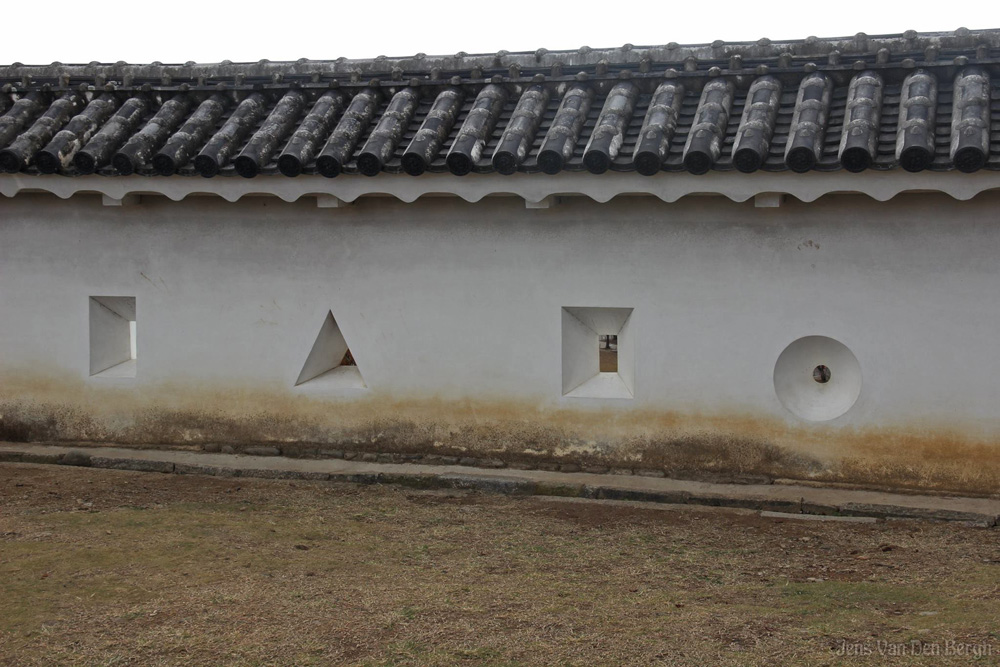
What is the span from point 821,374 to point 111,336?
6.16m

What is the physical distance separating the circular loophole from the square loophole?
4.50 ft

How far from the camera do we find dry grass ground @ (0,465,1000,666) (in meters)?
4.65

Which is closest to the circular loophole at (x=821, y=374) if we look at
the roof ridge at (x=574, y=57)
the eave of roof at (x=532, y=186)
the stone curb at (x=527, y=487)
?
the stone curb at (x=527, y=487)

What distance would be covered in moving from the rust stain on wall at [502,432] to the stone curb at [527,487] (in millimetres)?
462

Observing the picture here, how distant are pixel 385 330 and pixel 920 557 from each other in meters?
4.41

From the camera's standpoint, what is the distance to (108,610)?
16.9 ft

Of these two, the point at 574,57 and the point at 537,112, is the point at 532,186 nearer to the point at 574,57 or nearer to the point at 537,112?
the point at 537,112

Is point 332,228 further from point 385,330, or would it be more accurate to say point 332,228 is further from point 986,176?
Result: point 986,176

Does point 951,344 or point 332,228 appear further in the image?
point 332,228

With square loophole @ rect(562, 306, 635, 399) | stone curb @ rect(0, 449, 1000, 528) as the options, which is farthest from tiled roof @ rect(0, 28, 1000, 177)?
stone curb @ rect(0, 449, 1000, 528)

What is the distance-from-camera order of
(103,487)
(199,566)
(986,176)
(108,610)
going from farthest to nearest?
(103,487) < (986,176) < (199,566) < (108,610)

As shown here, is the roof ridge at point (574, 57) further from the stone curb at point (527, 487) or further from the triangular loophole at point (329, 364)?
the stone curb at point (527, 487)

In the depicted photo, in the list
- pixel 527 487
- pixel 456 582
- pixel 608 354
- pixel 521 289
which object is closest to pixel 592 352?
pixel 521 289

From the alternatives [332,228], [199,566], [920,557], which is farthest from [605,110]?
[199,566]
